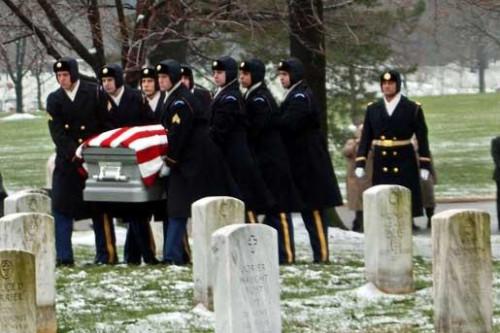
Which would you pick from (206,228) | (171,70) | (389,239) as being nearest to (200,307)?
(206,228)

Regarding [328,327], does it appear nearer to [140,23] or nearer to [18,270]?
[18,270]

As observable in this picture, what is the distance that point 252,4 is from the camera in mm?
19312

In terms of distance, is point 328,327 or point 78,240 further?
point 78,240

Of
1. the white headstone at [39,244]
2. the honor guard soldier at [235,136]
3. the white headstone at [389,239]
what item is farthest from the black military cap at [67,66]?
the white headstone at [39,244]

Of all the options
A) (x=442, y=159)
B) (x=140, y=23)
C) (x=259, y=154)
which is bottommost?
(x=442, y=159)

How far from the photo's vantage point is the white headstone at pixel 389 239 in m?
11.1

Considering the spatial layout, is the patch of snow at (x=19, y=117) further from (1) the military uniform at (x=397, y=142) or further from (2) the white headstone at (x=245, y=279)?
(2) the white headstone at (x=245, y=279)

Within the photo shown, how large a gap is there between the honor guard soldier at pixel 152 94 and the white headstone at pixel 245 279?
16.5ft

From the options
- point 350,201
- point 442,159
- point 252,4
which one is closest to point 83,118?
point 252,4

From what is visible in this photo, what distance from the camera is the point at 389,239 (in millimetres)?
11133

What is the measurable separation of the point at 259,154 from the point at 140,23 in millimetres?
5233

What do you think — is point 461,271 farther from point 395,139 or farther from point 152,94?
point 152,94

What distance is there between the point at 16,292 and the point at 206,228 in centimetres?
298

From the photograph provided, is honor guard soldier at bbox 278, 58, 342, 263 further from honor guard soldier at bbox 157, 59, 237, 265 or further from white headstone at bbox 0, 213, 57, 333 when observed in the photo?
white headstone at bbox 0, 213, 57, 333
